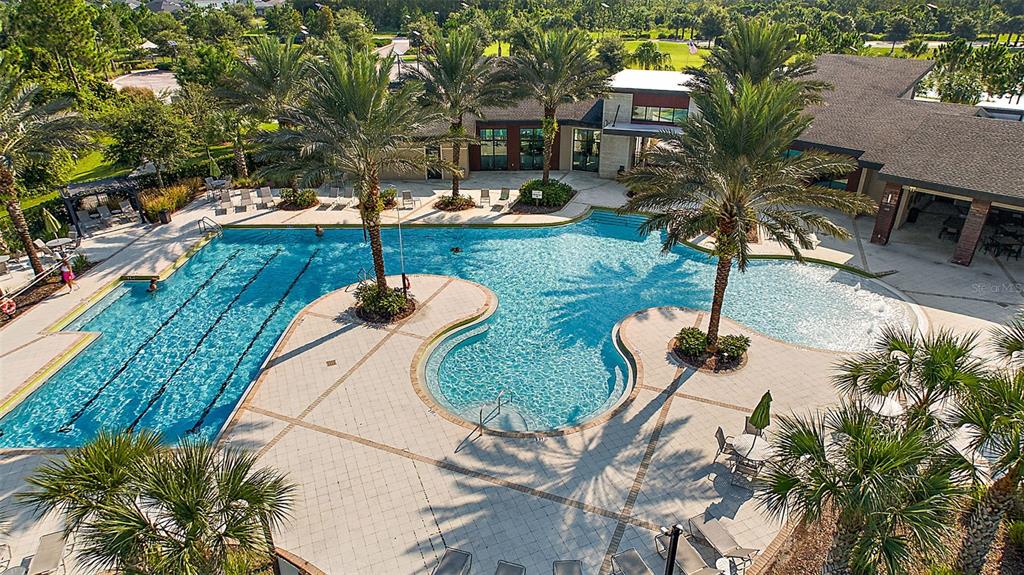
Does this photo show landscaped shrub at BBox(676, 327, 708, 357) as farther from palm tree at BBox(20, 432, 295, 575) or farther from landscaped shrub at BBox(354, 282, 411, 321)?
palm tree at BBox(20, 432, 295, 575)

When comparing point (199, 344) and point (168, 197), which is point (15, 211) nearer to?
point (168, 197)

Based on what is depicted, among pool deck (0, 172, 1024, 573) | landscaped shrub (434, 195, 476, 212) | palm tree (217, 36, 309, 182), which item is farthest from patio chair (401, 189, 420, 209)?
pool deck (0, 172, 1024, 573)

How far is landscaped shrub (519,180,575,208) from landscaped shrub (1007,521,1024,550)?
898 inches

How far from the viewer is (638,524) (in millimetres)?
12523

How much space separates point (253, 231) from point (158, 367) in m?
11.6

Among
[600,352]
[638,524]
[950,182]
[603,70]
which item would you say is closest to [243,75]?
[603,70]

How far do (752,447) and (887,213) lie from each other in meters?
18.0

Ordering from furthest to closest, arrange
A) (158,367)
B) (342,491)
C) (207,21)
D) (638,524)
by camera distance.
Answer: (207,21)
(158,367)
(342,491)
(638,524)

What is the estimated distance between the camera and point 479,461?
14.3 m

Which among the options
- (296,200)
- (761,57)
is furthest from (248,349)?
(761,57)

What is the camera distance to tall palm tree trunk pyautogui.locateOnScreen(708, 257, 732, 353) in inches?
675

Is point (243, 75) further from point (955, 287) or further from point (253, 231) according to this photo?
point (955, 287)

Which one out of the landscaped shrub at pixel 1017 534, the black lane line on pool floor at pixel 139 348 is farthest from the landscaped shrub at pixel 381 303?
the landscaped shrub at pixel 1017 534

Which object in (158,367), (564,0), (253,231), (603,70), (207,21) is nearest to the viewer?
(158,367)
